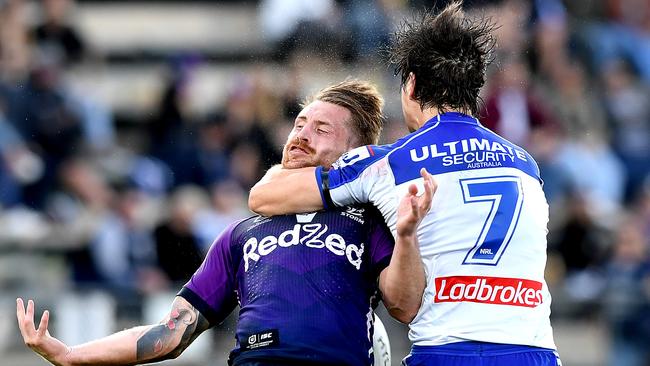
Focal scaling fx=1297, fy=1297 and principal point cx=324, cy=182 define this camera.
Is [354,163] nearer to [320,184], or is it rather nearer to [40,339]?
[320,184]

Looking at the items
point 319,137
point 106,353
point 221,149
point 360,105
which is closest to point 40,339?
point 106,353

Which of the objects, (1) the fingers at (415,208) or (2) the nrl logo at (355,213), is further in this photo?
(2) the nrl logo at (355,213)

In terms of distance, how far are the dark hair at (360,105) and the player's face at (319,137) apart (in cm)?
4

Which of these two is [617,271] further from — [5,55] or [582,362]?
[5,55]

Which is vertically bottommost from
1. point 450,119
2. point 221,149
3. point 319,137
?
point 450,119

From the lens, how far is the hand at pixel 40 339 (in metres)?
5.81

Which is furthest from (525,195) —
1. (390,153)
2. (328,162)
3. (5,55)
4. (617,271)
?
(5,55)

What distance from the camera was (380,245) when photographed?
5.65m

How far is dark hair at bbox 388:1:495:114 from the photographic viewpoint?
5.67 meters

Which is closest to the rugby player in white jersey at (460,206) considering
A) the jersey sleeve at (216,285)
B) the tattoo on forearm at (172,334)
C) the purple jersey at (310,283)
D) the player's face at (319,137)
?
the purple jersey at (310,283)

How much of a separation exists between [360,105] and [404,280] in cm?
117

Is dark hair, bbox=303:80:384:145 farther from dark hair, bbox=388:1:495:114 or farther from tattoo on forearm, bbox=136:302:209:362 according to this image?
tattoo on forearm, bbox=136:302:209:362

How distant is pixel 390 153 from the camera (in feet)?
18.1

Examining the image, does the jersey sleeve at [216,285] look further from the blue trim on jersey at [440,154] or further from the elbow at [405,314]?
the elbow at [405,314]
